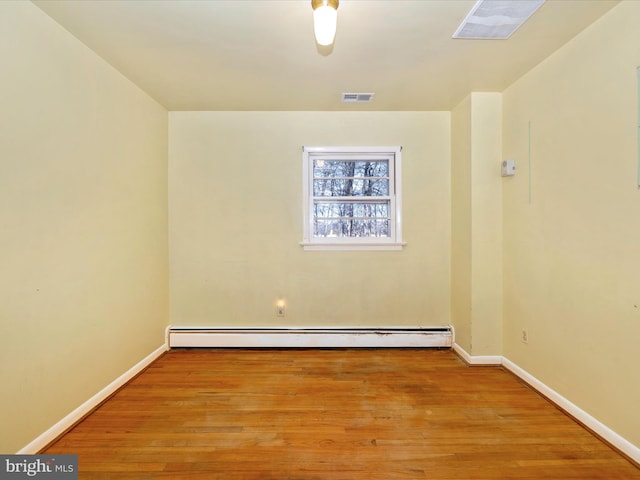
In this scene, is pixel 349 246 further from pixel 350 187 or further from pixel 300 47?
pixel 300 47

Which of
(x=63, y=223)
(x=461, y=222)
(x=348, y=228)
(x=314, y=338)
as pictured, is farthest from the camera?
(x=348, y=228)

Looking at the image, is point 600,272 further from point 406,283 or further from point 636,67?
point 406,283

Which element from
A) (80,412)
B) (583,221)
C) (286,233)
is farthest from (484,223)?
(80,412)

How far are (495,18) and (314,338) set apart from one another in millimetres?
2999

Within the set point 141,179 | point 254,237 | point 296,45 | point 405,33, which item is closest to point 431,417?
point 254,237

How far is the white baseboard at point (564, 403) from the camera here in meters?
1.67

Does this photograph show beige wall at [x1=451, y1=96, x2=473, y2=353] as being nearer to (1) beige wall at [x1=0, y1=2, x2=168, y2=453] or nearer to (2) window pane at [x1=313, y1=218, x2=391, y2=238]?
(2) window pane at [x1=313, y1=218, x2=391, y2=238]

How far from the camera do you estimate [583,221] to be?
192 cm

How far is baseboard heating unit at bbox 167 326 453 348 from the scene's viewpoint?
3.13m

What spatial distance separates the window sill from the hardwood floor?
1.19 m

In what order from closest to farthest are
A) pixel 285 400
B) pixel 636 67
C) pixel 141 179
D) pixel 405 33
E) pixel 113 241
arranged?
pixel 636 67 → pixel 405 33 → pixel 285 400 → pixel 113 241 → pixel 141 179

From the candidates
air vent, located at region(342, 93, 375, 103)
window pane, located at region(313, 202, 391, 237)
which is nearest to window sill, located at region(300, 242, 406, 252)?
window pane, located at region(313, 202, 391, 237)

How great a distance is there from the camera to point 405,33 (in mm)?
1891

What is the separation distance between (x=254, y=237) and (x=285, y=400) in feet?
5.42
